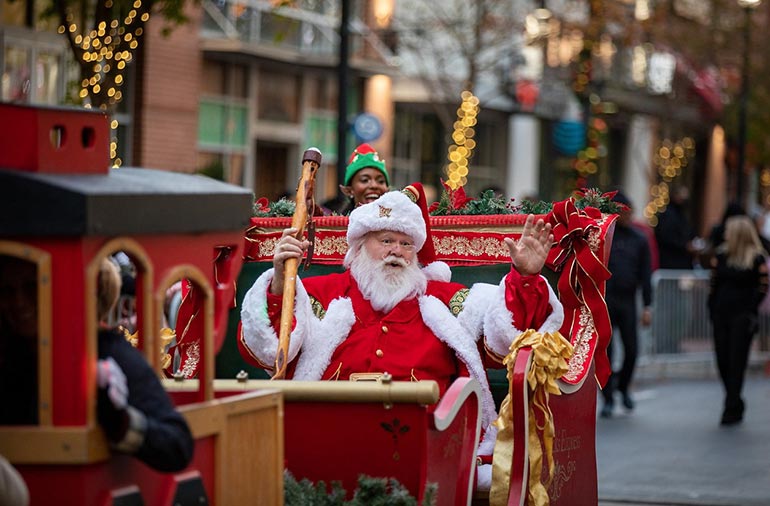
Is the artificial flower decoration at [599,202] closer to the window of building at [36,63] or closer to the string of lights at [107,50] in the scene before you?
the string of lights at [107,50]

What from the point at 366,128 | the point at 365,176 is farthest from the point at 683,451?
the point at 366,128

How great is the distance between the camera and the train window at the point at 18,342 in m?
4.26

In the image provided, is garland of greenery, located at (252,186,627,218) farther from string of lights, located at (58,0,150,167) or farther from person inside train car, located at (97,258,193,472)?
string of lights, located at (58,0,150,167)

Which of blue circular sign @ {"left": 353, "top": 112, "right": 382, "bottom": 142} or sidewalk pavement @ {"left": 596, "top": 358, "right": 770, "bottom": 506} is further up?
blue circular sign @ {"left": 353, "top": 112, "right": 382, "bottom": 142}

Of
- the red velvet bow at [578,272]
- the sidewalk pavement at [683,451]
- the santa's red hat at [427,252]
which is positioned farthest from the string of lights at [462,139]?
the red velvet bow at [578,272]

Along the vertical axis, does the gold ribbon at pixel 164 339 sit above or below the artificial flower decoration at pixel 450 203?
below

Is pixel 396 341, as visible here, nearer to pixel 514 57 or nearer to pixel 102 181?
pixel 102 181

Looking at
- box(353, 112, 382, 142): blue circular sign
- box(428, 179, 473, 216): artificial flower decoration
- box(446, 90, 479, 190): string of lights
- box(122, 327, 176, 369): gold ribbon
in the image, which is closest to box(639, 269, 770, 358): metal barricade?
box(353, 112, 382, 142): blue circular sign

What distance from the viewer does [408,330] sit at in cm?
717

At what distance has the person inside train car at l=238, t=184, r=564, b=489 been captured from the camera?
22.6 feet

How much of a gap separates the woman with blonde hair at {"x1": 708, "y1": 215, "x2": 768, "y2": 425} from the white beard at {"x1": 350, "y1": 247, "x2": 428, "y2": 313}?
7447mm

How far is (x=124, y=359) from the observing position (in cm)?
432

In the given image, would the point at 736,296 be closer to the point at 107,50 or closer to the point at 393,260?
the point at 107,50

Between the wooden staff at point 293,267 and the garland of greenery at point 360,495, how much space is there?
1114mm
